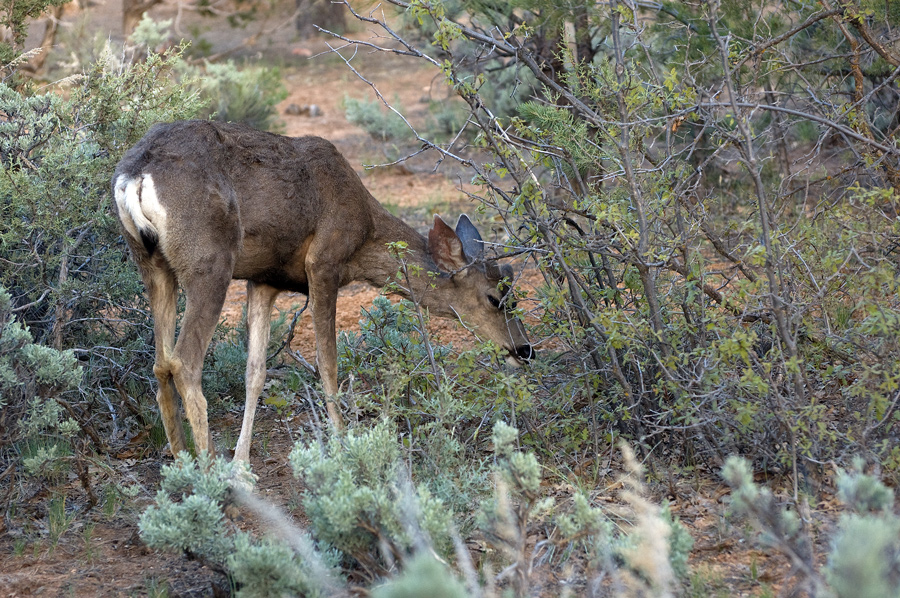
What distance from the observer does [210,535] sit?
388 cm

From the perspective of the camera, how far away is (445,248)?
6527mm

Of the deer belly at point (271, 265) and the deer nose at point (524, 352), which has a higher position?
the deer belly at point (271, 265)

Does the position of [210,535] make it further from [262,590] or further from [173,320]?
[173,320]

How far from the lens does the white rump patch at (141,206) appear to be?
5.14 m

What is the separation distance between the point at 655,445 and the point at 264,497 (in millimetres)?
2304

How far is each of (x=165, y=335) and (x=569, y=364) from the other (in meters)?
2.57

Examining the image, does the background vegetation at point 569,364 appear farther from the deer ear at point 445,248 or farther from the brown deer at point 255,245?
the deer ear at point 445,248

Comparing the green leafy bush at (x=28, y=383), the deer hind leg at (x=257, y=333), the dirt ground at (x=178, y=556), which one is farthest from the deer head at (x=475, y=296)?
the green leafy bush at (x=28, y=383)

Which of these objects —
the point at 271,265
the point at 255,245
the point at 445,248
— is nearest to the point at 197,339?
the point at 255,245

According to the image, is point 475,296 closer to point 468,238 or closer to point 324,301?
point 468,238

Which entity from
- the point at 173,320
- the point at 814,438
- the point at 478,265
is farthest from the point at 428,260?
the point at 814,438

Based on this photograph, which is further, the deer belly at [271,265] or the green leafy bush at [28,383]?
the deer belly at [271,265]

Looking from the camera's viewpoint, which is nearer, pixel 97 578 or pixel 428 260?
pixel 97 578

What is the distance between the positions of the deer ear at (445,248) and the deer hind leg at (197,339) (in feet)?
5.41
